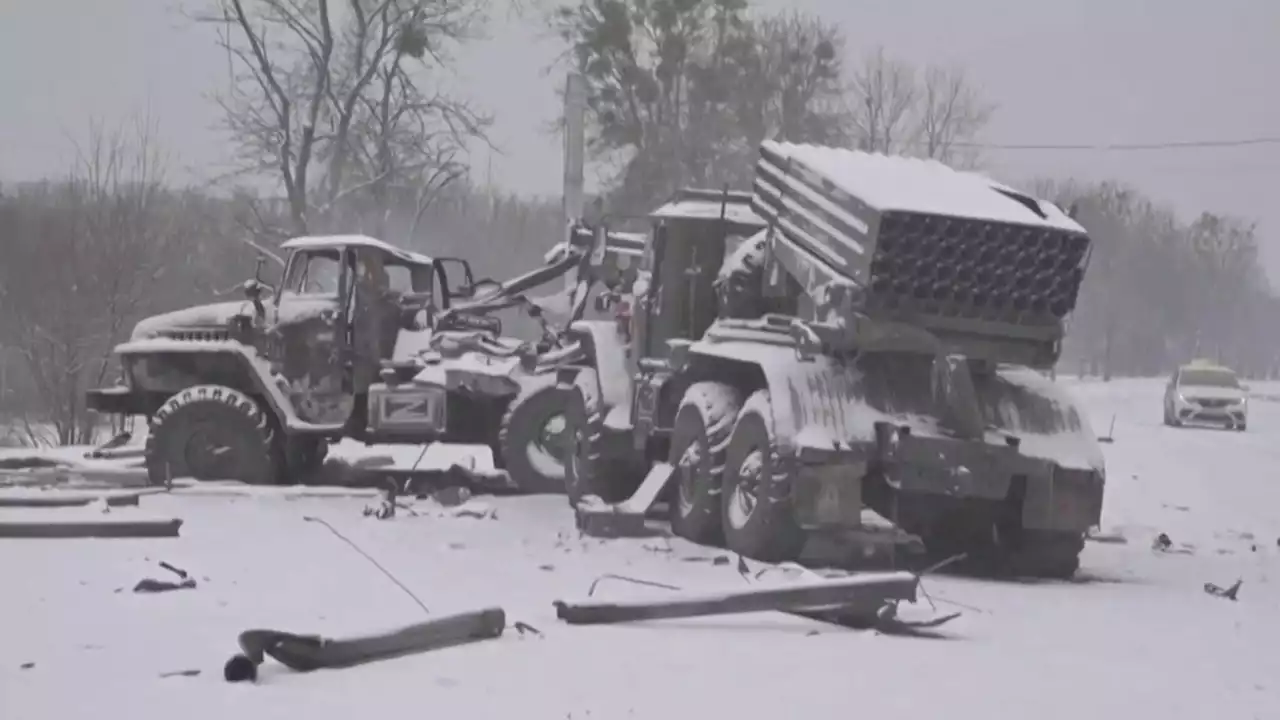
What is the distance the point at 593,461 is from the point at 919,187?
3877 mm

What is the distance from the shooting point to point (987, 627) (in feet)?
24.2

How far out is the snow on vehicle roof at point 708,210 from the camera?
11445 millimetres

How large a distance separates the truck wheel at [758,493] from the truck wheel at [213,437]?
17.7 feet

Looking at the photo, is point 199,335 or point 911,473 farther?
point 199,335

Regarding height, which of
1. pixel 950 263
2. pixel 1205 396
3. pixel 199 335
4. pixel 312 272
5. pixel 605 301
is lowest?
pixel 1205 396

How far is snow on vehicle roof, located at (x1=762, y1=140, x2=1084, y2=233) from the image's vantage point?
9.02 m

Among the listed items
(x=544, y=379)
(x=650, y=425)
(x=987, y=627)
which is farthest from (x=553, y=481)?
(x=987, y=627)

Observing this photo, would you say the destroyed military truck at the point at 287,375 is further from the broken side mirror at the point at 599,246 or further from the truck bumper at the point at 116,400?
the broken side mirror at the point at 599,246

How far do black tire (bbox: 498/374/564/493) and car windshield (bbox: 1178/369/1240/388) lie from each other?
47.9 feet

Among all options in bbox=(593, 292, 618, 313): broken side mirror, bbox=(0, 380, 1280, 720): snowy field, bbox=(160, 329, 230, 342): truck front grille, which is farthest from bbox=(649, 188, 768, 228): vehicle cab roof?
bbox=(160, 329, 230, 342): truck front grille

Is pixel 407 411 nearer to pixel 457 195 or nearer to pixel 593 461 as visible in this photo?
pixel 593 461

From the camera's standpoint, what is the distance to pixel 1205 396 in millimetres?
25141

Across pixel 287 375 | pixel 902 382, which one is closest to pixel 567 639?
pixel 902 382

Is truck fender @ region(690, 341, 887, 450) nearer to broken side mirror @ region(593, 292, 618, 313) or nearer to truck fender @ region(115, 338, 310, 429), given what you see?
broken side mirror @ region(593, 292, 618, 313)
